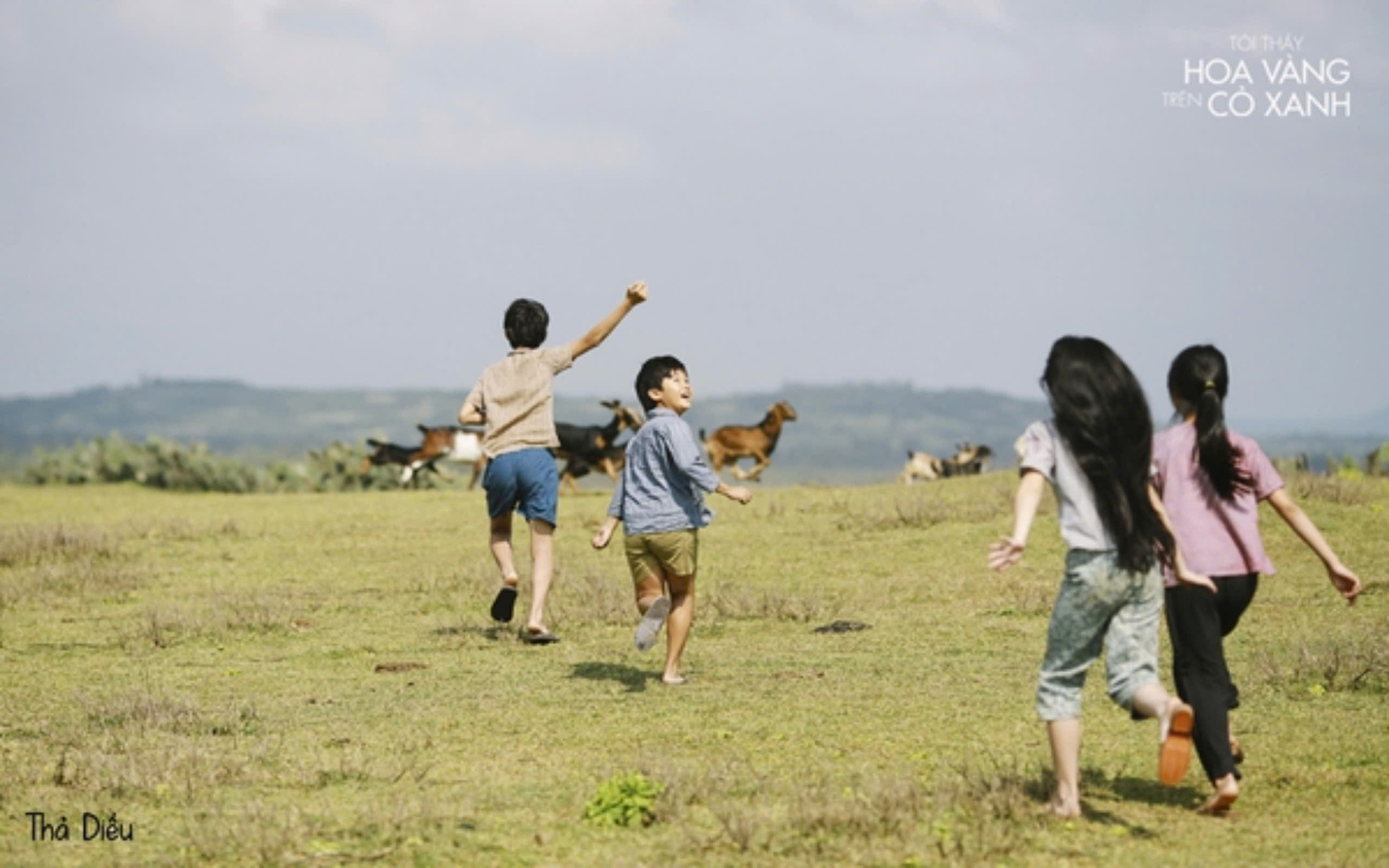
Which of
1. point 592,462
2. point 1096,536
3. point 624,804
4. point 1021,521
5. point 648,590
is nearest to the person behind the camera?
point 1021,521

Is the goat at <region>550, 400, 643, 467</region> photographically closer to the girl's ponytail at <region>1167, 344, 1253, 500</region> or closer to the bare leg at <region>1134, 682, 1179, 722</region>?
the girl's ponytail at <region>1167, 344, 1253, 500</region>

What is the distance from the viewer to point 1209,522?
6672 mm

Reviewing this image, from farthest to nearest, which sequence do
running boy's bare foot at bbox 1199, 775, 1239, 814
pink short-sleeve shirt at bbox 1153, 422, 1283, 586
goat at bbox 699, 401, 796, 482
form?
1. goat at bbox 699, 401, 796, 482
2. pink short-sleeve shirt at bbox 1153, 422, 1283, 586
3. running boy's bare foot at bbox 1199, 775, 1239, 814

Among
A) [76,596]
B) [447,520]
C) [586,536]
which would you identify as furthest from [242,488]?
[76,596]

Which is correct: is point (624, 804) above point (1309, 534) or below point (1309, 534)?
below

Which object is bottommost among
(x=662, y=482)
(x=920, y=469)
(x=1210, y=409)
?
(x=920, y=469)

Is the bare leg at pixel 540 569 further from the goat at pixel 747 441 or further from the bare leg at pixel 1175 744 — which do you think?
the goat at pixel 747 441

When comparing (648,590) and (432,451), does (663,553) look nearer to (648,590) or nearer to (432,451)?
(648,590)

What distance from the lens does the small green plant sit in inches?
248

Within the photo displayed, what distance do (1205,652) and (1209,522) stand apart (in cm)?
51

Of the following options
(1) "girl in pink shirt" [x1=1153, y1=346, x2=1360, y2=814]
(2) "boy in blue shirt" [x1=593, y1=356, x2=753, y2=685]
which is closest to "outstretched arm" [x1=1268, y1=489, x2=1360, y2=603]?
(1) "girl in pink shirt" [x1=1153, y1=346, x2=1360, y2=814]

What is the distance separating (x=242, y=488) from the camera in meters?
30.0

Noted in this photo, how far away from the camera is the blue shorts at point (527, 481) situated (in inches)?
447

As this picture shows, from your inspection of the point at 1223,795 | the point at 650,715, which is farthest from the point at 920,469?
the point at 1223,795
